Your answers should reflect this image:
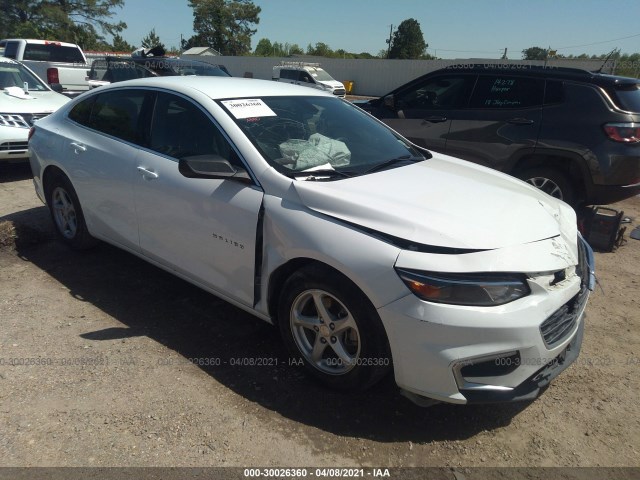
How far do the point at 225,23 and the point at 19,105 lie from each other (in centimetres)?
6297

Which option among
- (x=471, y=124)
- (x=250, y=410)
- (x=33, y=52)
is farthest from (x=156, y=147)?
(x=33, y=52)

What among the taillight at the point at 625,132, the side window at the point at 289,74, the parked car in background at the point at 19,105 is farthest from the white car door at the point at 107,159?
the side window at the point at 289,74

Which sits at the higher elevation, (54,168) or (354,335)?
(54,168)

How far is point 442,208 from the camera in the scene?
2.66m

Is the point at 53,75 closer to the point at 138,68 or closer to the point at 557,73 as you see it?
the point at 138,68

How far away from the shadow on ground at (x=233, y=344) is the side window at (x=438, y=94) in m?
4.04

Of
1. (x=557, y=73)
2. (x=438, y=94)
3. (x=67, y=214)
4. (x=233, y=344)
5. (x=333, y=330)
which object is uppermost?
(x=557, y=73)

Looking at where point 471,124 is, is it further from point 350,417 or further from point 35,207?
point 35,207

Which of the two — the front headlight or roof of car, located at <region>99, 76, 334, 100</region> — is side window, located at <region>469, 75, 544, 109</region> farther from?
the front headlight

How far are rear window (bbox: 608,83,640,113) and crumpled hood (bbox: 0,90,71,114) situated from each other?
24.6 feet

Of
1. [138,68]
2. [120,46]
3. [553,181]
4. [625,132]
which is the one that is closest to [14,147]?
[138,68]

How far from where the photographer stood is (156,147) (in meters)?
3.53

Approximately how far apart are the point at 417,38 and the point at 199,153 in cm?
6819

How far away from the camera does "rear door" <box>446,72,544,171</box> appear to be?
5555 mm
